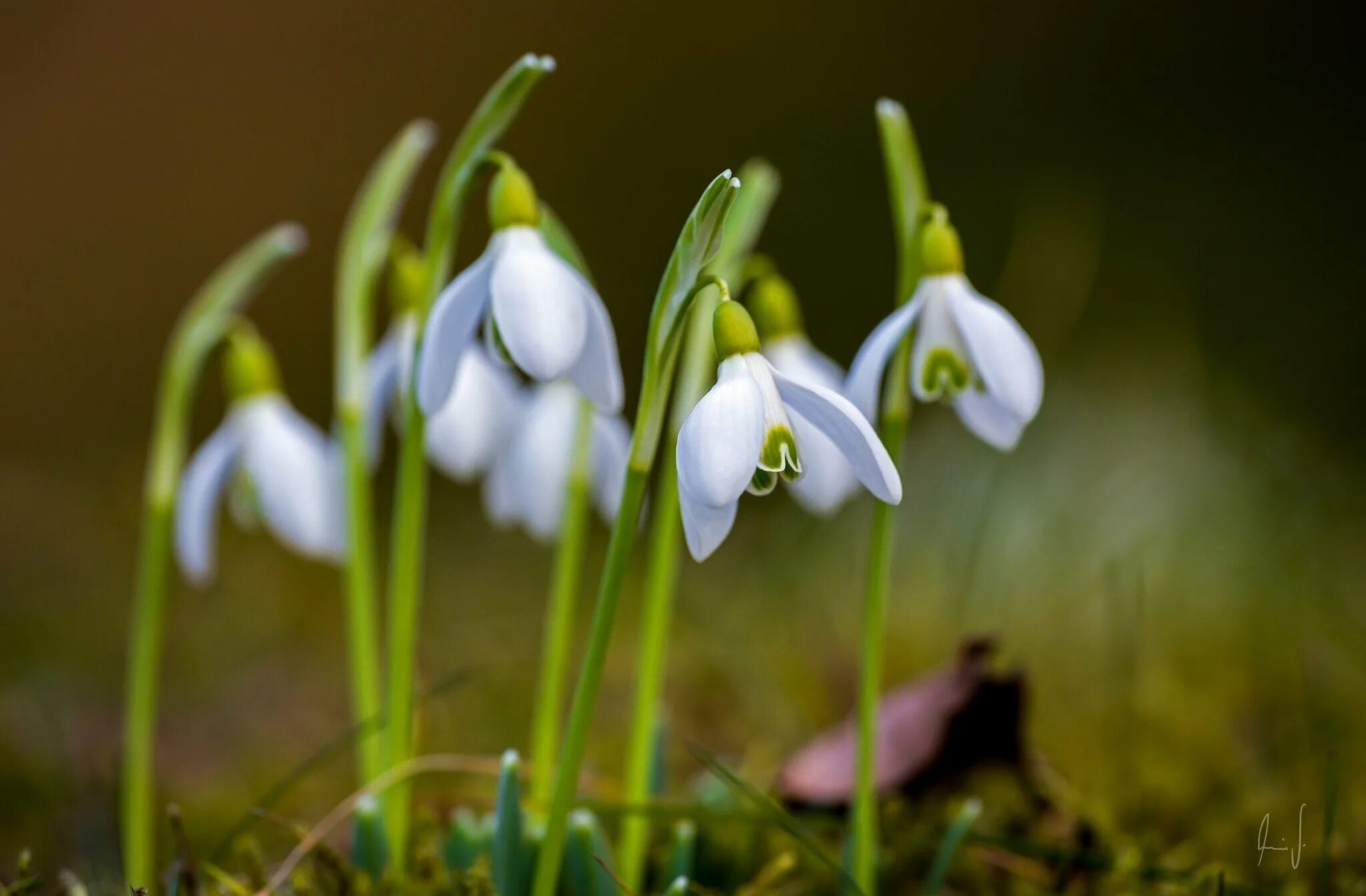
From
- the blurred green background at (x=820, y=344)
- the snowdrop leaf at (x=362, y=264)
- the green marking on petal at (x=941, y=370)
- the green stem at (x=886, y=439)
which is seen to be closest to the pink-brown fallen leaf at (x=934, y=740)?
the blurred green background at (x=820, y=344)

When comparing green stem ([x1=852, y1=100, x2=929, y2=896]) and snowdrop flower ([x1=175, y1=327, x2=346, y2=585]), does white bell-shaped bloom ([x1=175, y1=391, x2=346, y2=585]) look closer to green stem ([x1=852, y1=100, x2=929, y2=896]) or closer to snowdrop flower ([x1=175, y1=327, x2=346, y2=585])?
snowdrop flower ([x1=175, y1=327, x2=346, y2=585])

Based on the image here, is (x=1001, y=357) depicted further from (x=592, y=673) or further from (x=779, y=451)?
(x=592, y=673)

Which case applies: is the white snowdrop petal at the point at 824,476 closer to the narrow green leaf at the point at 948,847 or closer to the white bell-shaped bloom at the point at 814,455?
the white bell-shaped bloom at the point at 814,455

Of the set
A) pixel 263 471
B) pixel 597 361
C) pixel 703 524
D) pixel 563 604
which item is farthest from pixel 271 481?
pixel 703 524

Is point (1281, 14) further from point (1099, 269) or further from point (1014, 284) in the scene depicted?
point (1014, 284)

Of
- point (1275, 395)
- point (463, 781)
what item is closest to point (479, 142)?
point (463, 781)
